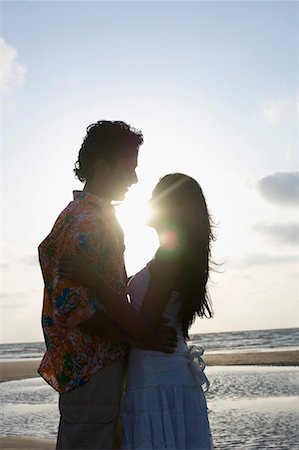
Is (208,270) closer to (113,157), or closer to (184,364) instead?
(184,364)

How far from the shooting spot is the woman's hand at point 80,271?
294cm

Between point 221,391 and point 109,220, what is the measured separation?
11.3 metres

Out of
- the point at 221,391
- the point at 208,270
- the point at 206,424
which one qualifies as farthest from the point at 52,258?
the point at 221,391

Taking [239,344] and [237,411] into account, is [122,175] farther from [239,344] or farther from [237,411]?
[239,344]

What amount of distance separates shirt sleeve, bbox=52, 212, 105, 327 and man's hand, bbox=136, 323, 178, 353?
0.31 m

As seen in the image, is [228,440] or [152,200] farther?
[228,440]

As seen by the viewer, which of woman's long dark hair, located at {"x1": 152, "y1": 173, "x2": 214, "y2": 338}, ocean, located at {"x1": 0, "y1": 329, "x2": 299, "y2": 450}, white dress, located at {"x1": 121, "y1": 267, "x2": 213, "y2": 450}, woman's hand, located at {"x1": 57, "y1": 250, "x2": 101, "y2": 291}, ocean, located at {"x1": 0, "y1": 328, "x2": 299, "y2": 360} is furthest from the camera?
→ ocean, located at {"x1": 0, "y1": 328, "x2": 299, "y2": 360}

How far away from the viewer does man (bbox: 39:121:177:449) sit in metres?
2.97

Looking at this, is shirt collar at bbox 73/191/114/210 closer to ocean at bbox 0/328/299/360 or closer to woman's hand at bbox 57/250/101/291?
woman's hand at bbox 57/250/101/291

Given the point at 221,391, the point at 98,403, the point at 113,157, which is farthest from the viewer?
the point at 221,391

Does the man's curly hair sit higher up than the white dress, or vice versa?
the man's curly hair

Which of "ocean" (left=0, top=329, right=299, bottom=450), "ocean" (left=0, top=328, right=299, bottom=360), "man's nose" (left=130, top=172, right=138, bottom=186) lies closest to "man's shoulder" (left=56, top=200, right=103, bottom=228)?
"man's nose" (left=130, top=172, right=138, bottom=186)

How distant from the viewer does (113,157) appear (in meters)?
3.22

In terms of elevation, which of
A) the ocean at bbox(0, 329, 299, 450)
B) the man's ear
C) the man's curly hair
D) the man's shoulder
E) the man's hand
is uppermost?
the man's curly hair
